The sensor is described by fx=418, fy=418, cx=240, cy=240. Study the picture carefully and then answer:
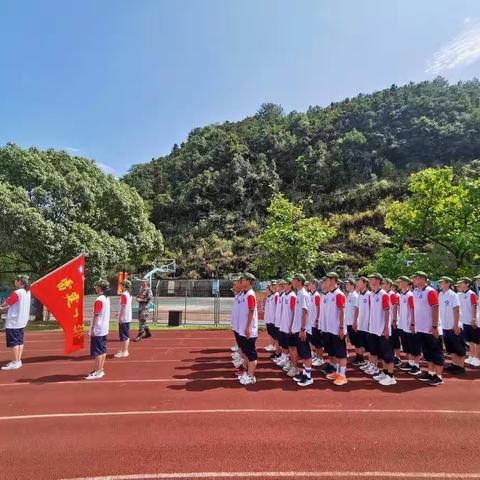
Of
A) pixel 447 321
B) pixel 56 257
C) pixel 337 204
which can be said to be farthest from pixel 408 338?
pixel 337 204

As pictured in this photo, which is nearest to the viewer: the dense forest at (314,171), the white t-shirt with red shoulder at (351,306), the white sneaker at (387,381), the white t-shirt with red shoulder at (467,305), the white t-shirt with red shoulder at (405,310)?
Result: the white sneaker at (387,381)

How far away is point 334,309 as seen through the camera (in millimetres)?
8305

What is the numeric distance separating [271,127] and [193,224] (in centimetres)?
3322

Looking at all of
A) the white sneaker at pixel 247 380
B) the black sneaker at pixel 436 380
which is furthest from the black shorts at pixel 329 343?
the black sneaker at pixel 436 380

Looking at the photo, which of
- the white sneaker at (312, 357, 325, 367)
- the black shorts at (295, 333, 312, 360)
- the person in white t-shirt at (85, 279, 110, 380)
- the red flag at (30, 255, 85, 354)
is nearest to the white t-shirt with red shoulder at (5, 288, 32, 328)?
the red flag at (30, 255, 85, 354)

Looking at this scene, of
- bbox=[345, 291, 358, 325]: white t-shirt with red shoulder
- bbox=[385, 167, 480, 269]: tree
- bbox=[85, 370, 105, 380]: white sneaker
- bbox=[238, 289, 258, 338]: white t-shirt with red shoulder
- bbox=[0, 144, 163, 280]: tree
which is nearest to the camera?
bbox=[238, 289, 258, 338]: white t-shirt with red shoulder

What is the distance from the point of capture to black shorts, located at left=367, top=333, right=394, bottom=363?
8109 mm

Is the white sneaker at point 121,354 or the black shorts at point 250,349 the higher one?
the black shorts at point 250,349

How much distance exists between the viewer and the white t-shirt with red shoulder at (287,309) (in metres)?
8.28

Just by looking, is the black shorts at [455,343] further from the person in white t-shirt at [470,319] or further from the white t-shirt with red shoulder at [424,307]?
the white t-shirt with red shoulder at [424,307]

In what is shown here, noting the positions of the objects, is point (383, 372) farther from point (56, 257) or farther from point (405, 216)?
point (56, 257)

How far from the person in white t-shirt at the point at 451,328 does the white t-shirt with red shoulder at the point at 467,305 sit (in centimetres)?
70

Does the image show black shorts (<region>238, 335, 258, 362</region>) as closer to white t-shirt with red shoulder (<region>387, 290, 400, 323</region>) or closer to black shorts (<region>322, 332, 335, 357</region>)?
black shorts (<region>322, 332, 335, 357</region>)

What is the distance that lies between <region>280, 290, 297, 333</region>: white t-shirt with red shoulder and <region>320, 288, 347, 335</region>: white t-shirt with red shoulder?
29.1 inches
